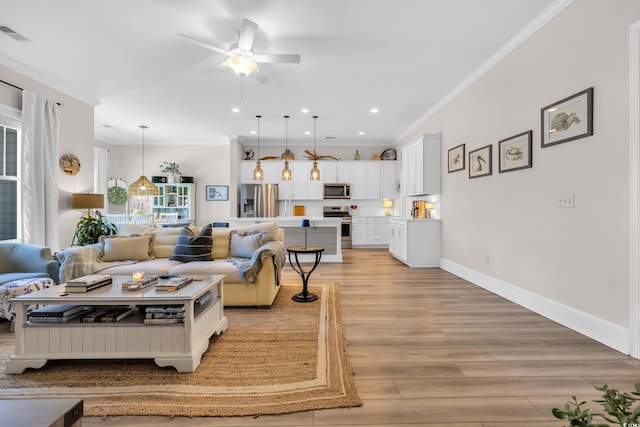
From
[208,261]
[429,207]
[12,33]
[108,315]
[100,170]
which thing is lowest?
[108,315]

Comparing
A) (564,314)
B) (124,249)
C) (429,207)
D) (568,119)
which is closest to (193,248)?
(124,249)

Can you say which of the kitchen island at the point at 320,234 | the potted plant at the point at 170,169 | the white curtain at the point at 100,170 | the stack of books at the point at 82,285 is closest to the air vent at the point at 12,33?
the stack of books at the point at 82,285

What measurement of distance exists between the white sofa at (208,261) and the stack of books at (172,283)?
821 mm

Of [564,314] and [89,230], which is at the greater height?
[89,230]

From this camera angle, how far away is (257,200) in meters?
7.82

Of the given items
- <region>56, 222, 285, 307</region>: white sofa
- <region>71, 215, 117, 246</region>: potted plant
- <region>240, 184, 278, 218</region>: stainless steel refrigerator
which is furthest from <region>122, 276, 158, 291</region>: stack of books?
<region>240, 184, 278, 218</region>: stainless steel refrigerator

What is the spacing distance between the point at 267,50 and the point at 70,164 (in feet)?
11.7

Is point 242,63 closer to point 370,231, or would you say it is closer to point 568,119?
point 568,119

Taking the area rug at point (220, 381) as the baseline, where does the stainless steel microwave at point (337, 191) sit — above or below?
above

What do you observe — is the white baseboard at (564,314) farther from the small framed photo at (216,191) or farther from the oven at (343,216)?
the small framed photo at (216,191)

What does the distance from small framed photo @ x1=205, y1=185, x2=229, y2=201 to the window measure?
14.6ft

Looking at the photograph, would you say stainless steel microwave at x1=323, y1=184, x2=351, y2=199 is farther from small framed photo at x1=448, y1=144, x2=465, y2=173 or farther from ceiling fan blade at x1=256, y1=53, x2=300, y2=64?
ceiling fan blade at x1=256, y1=53, x2=300, y2=64

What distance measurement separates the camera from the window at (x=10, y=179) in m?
4.00

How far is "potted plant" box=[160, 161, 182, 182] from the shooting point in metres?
8.06
